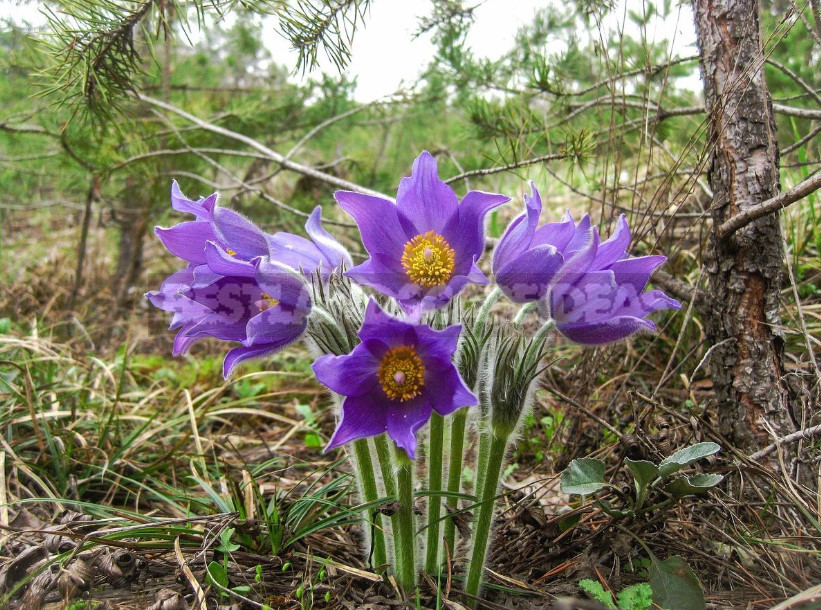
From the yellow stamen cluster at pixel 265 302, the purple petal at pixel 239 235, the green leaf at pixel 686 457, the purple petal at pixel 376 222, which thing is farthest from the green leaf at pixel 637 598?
the purple petal at pixel 239 235

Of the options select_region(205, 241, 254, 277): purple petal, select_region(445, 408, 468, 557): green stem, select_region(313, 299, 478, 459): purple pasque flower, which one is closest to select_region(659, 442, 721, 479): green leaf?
select_region(445, 408, 468, 557): green stem

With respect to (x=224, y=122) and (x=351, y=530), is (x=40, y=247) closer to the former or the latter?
(x=224, y=122)

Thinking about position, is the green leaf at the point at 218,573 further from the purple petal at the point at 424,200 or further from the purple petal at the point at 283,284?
the purple petal at the point at 424,200

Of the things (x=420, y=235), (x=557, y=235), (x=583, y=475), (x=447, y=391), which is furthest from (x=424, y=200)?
(x=583, y=475)

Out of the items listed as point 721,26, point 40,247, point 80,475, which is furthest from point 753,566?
point 40,247

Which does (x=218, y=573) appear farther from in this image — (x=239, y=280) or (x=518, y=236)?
(x=518, y=236)

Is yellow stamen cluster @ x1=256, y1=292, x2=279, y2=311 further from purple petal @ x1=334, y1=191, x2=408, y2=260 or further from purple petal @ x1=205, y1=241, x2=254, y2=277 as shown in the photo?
purple petal @ x1=334, y1=191, x2=408, y2=260
